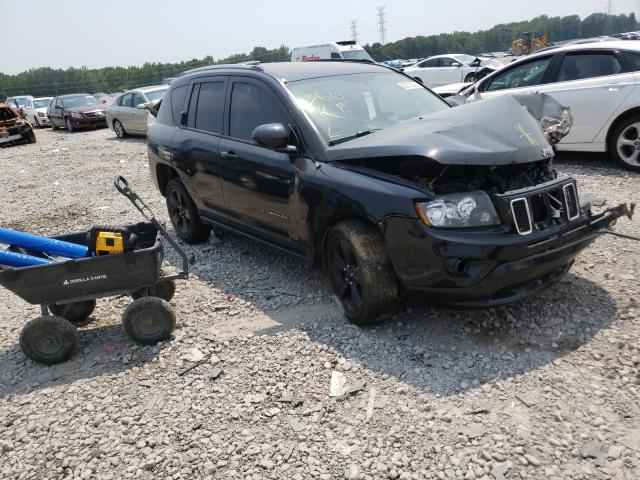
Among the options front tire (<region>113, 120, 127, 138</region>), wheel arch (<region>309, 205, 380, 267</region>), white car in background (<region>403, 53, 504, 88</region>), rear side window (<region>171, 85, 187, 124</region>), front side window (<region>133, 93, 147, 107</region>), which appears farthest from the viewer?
white car in background (<region>403, 53, 504, 88</region>)

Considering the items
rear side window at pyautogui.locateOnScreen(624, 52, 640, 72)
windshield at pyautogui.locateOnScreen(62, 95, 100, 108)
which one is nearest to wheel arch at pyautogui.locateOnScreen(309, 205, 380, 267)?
rear side window at pyautogui.locateOnScreen(624, 52, 640, 72)

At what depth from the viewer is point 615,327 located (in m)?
3.46

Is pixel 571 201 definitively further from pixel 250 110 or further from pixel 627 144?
pixel 627 144

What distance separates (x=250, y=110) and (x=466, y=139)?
210cm


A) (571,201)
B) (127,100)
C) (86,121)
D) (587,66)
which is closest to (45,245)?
(571,201)

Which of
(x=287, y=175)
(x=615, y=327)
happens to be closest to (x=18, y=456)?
(x=287, y=175)

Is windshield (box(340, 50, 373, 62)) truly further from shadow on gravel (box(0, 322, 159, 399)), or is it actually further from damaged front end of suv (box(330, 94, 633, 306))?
shadow on gravel (box(0, 322, 159, 399))

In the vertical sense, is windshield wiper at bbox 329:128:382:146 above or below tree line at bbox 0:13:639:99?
below

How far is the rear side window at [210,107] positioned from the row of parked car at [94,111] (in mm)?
7179

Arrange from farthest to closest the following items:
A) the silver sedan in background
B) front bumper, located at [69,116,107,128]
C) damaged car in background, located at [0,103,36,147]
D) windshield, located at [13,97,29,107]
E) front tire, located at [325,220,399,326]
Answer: windshield, located at [13,97,29,107]
front bumper, located at [69,116,107,128]
damaged car in background, located at [0,103,36,147]
the silver sedan in background
front tire, located at [325,220,399,326]

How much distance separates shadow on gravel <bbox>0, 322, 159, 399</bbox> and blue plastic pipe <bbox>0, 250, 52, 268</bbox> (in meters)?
0.70

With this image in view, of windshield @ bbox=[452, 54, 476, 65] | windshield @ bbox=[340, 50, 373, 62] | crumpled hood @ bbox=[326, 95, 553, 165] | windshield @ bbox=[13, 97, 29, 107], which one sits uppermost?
windshield @ bbox=[340, 50, 373, 62]

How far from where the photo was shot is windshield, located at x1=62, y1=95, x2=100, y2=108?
22.1 meters

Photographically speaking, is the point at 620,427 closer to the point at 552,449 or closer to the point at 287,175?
the point at 552,449
